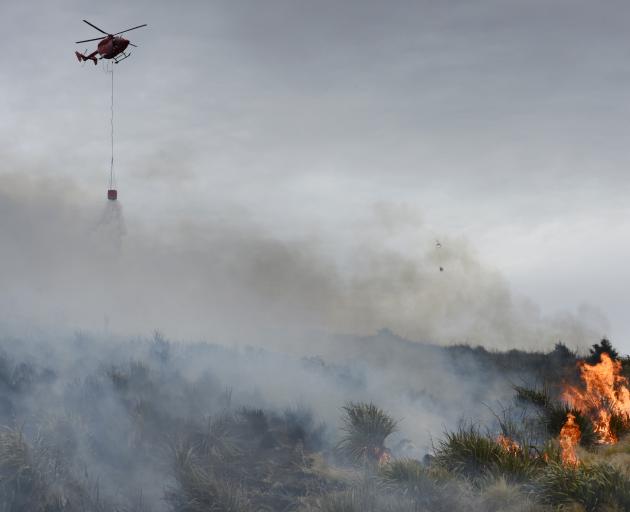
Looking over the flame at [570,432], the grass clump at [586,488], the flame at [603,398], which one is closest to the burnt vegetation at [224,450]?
the grass clump at [586,488]

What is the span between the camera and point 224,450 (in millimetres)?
12555

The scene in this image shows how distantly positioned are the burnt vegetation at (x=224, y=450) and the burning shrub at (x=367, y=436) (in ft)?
0.08

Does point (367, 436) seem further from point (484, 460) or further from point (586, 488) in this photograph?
point (586, 488)

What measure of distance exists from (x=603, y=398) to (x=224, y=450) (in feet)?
36.1

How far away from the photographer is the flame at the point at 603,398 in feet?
53.2

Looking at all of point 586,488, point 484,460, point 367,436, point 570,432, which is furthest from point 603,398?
point 586,488

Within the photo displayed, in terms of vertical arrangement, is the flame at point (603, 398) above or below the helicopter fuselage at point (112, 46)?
below

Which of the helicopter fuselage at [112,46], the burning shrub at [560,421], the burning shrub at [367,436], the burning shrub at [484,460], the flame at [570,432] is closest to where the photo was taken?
the burning shrub at [484,460]

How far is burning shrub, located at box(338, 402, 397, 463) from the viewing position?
13.3 meters

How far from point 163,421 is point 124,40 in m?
14.9

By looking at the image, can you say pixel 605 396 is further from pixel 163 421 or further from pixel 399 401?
pixel 163 421

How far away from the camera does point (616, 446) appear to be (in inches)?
579

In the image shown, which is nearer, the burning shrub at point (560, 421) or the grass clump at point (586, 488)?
the grass clump at point (586, 488)

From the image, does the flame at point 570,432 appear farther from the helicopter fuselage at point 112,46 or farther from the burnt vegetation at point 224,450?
the helicopter fuselage at point 112,46
